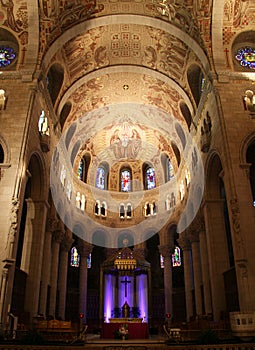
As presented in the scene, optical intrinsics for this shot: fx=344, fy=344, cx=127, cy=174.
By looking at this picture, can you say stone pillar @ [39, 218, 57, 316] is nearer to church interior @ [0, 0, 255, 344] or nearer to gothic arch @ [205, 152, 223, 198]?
church interior @ [0, 0, 255, 344]

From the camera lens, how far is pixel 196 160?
72.1 ft

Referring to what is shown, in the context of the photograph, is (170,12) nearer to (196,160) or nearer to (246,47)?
(246,47)

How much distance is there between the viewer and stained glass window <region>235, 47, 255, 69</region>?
61.5 ft

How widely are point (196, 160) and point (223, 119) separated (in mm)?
5868

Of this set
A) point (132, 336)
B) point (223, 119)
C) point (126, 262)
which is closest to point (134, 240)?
point (126, 262)

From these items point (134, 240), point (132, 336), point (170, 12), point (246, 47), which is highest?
point (170, 12)

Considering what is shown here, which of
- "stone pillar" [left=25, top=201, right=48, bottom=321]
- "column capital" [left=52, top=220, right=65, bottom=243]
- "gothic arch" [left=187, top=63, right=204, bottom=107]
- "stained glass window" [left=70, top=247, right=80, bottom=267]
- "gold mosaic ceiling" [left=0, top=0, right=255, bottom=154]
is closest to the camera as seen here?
"stone pillar" [left=25, top=201, right=48, bottom=321]

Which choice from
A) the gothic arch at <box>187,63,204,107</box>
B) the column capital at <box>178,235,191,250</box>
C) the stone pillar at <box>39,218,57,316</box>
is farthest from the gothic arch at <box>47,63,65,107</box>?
the column capital at <box>178,235,191,250</box>

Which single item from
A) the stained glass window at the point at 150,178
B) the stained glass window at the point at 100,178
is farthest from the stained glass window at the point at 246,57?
the stained glass window at the point at 100,178

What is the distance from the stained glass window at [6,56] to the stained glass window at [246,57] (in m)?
12.5

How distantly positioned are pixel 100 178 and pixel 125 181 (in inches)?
97.6

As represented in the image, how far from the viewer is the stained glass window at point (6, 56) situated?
61.9ft

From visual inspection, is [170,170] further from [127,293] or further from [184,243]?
[127,293]

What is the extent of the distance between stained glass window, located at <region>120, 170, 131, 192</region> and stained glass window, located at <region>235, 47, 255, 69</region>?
16987 millimetres
